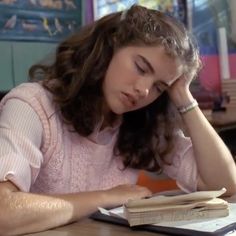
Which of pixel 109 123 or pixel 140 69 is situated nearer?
pixel 140 69

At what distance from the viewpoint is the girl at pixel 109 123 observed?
3.75 ft

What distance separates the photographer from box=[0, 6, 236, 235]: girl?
3.75 feet

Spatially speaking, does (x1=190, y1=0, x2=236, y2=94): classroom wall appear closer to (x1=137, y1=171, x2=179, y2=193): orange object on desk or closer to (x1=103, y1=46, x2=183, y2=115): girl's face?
(x1=137, y1=171, x2=179, y2=193): orange object on desk

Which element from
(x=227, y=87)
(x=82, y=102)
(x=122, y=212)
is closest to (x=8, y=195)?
(x=122, y=212)

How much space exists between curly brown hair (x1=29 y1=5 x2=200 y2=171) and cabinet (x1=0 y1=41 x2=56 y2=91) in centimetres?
83

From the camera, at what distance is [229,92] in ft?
8.88

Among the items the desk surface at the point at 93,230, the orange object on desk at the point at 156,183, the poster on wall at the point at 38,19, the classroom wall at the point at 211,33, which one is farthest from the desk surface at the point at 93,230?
the classroom wall at the point at 211,33

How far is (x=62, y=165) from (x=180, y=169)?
0.40m

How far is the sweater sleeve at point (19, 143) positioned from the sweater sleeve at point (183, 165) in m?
0.49

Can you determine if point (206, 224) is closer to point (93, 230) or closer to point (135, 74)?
point (93, 230)

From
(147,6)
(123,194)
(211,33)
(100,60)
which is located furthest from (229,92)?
(123,194)

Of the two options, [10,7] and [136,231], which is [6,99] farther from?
[10,7]

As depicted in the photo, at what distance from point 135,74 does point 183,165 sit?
0.40 m

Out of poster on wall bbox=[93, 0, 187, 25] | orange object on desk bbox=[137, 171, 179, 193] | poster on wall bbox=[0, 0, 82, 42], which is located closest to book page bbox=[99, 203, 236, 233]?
orange object on desk bbox=[137, 171, 179, 193]
